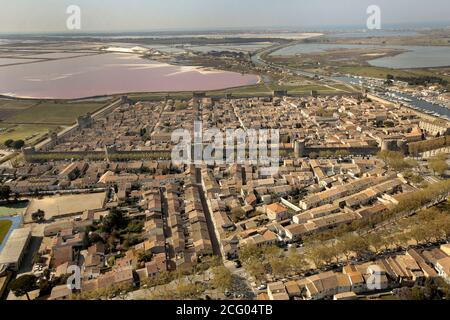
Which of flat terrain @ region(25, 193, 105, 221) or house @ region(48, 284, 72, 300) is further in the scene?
flat terrain @ region(25, 193, 105, 221)

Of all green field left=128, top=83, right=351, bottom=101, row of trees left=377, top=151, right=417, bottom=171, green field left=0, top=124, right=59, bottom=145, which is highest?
green field left=128, top=83, right=351, bottom=101

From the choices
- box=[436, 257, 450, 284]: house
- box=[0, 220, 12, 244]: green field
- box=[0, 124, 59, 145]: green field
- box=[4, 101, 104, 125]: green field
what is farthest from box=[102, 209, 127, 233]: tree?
box=[4, 101, 104, 125]: green field

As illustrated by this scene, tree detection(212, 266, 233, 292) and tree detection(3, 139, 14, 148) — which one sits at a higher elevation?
tree detection(3, 139, 14, 148)

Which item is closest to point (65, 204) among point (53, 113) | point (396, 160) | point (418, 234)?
point (418, 234)

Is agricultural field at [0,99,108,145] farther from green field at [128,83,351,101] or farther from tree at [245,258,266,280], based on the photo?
tree at [245,258,266,280]
